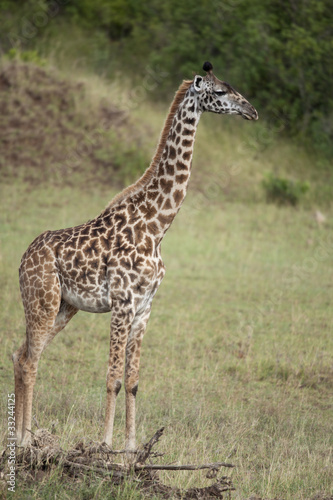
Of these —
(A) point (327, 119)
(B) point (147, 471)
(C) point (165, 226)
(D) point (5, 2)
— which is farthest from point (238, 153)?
(B) point (147, 471)

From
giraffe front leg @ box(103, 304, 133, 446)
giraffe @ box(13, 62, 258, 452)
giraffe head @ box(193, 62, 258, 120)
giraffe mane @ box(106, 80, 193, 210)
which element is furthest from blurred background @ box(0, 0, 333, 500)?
giraffe head @ box(193, 62, 258, 120)

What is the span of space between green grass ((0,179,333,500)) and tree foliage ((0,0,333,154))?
681cm

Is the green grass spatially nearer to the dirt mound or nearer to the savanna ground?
the savanna ground

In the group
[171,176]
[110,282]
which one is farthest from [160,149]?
[110,282]

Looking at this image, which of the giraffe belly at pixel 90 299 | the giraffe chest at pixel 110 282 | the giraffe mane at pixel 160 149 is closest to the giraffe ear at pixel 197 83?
the giraffe mane at pixel 160 149

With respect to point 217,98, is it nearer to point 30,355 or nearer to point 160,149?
point 160,149

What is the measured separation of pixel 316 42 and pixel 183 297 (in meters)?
11.1

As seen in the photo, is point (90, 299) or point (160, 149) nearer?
point (90, 299)

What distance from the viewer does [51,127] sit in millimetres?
17922

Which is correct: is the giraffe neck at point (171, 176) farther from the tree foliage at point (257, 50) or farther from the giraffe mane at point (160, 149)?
the tree foliage at point (257, 50)

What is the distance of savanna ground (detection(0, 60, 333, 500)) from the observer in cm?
591

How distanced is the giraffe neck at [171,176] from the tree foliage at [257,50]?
47.3 ft

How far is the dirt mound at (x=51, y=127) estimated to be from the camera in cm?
1714

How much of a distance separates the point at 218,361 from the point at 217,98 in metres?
3.71
